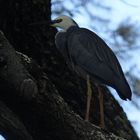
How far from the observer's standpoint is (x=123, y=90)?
2816 millimetres

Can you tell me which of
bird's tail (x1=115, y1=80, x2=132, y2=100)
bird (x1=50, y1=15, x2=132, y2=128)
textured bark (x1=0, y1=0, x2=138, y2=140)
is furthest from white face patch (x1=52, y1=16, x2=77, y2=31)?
textured bark (x1=0, y1=0, x2=138, y2=140)

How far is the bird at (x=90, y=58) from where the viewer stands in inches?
116

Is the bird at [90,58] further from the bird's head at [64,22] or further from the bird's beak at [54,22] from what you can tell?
the bird's head at [64,22]

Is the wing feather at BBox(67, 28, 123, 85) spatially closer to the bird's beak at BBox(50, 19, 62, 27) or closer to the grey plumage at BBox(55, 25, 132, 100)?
the grey plumage at BBox(55, 25, 132, 100)

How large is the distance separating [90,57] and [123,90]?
0.34 m

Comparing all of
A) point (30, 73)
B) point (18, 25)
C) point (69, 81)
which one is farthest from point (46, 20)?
point (30, 73)

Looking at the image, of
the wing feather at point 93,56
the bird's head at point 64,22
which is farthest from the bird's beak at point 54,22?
the wing feather at point 93,56

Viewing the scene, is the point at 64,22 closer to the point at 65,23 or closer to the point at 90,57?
the point at 65,23

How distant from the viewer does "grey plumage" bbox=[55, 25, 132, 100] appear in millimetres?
2966

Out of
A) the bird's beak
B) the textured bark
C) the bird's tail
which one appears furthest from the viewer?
the bird's beak

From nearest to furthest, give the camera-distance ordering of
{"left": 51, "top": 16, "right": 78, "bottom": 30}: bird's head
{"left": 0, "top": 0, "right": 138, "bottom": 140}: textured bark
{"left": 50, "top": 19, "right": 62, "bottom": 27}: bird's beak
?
{"left": 0, "top": 0, "right": 138, "bottom": 140}: textured bark < {"left": 50, "top": 19, "right": 62, "bottom": 27}: bird's beak < {"left": 51, "top": 16, "right": 78, "bottom": 30}: bird's head

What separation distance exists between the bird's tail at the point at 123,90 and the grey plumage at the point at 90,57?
0.7 inches

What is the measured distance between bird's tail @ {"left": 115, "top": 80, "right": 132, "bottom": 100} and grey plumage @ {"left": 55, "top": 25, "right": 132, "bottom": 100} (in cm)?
2

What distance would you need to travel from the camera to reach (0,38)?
1932 mm
